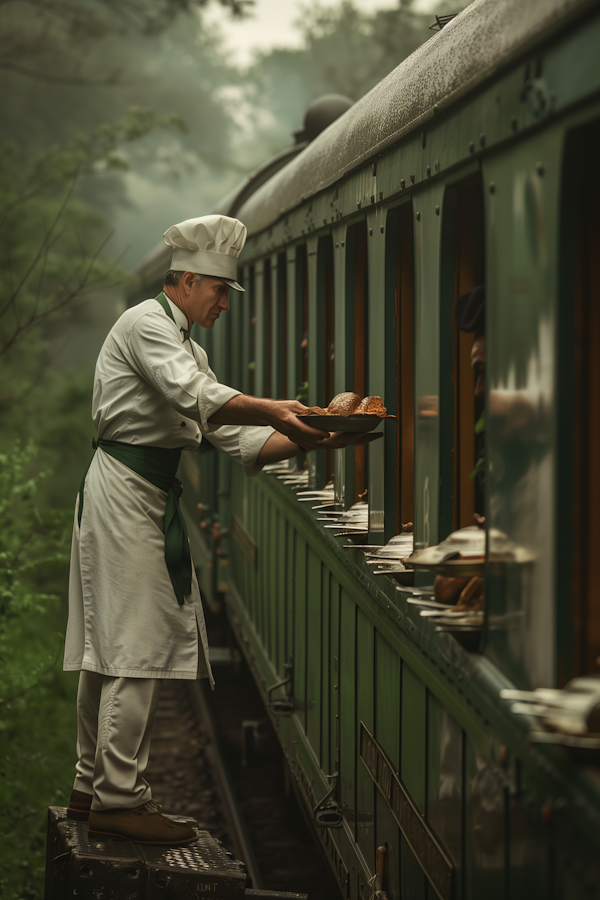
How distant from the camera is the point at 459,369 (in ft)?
9.43

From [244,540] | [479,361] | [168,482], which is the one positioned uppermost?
[479,361]

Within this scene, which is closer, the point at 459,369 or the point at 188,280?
the point at 459,369

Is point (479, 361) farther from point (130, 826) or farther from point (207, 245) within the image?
point (130, 826)

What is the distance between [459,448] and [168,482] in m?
1.26

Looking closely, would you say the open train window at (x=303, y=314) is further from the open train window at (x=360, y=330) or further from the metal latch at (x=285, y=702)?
the metal latch at (x=285, y=702)

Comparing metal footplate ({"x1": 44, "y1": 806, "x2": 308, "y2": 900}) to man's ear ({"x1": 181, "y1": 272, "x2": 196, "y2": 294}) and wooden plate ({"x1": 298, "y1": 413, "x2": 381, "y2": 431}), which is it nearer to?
wooden plate ({"x1": 298, "y1": 413, "x2": 381, "y2": 431})

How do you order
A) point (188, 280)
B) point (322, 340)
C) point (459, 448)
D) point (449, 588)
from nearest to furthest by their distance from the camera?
point (449, 588) → point (459, 448) → point (188, 280) → point (322, 340)

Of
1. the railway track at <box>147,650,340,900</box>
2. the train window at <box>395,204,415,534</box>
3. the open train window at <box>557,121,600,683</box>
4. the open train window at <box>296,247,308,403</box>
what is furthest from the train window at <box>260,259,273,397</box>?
the open train window at <box>557,121,600,683</box>

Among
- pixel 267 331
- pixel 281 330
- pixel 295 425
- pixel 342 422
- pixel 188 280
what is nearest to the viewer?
pixel 342 422

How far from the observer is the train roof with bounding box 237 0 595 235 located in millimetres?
2013

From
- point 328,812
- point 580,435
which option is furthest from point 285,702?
point 580,435

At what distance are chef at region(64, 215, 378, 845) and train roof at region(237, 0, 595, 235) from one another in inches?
23.5

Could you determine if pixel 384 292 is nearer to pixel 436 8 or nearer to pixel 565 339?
pixel 565 339

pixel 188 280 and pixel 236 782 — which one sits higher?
pixel 188 280
